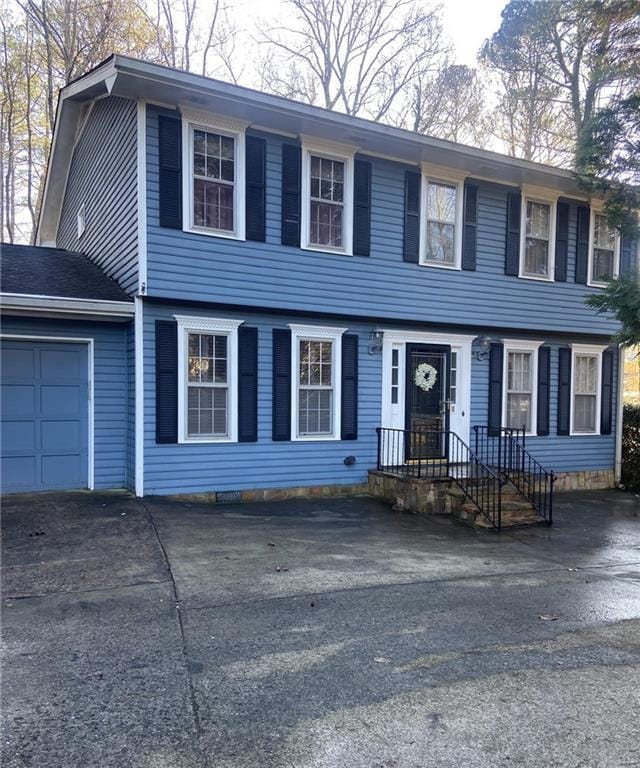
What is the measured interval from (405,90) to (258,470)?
618 inches

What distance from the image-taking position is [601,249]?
455 inches

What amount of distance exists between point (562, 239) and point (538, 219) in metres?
→ 0.62

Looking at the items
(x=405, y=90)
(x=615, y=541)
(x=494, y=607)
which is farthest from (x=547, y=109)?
(x=494, y=607)

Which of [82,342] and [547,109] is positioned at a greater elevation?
[547,109]

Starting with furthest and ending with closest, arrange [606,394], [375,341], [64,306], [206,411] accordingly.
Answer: [606,394]
[375,341]
[206,411]
[64,306]

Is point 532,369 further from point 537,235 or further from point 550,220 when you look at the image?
point 550,220

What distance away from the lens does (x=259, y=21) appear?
17703 mm

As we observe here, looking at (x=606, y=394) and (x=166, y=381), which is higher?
(x=166, y=381)

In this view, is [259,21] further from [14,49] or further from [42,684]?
[42,684]

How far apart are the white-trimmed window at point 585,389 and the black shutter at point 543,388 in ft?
2.33

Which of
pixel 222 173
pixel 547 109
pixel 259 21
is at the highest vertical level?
pixel 259 21

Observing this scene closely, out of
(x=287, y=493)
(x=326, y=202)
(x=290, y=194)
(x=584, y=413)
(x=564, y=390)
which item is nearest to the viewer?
(x=290, y=194)

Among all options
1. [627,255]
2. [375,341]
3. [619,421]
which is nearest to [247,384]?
[375,341]

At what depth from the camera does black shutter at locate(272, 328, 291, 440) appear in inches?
336
